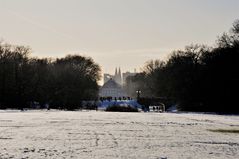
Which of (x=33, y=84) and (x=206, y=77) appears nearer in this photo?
(x=206, y=77)

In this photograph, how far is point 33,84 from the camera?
9794 centimetres

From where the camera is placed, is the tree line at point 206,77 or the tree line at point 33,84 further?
the tree line at point 33,84

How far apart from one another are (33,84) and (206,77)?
3467 cm

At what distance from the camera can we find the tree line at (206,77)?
7788cm

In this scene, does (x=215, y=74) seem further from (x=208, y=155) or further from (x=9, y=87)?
(x=208, y=155)

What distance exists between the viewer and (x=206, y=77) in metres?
82.8

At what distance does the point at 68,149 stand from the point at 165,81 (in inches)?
3341

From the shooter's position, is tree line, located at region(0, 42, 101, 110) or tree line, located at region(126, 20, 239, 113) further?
tree line, located at region(0, 42, 101, 110)

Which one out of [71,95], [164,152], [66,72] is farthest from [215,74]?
[164,152]

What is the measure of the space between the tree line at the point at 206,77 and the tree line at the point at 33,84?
60.8 feet

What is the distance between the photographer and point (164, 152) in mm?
16766

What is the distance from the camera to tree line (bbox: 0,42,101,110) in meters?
89.4

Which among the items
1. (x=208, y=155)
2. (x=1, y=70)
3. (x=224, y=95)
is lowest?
(x=208, y=155)

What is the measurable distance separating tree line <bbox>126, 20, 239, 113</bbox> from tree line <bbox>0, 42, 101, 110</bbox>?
60.8ft
